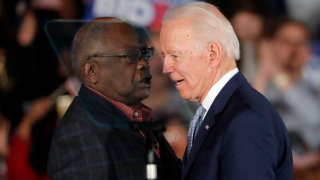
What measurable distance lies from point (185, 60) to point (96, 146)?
19.6 inches

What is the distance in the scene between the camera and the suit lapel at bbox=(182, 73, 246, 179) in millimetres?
3516

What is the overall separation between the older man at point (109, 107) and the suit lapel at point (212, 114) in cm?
28

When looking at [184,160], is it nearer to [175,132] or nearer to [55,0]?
[175,132]

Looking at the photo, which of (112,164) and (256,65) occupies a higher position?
(112,164)

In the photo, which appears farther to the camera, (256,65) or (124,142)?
(256,65)

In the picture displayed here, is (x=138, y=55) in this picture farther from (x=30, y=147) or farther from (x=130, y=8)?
(x=30, y=147)

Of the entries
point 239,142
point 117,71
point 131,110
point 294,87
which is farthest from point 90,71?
point 294,87

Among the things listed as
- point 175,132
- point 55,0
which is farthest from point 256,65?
point 175,132

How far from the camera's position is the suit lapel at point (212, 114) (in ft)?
11.5

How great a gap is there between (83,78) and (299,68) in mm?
3203

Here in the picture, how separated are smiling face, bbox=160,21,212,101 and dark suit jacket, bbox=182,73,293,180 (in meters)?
0.09

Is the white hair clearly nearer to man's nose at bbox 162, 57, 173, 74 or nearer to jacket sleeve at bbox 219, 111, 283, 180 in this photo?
man's nose at bbox 162, 57, 173, 74

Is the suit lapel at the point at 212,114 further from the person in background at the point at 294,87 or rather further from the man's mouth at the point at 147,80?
the person in background at the point at 294,87

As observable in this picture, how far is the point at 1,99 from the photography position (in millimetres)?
7211
